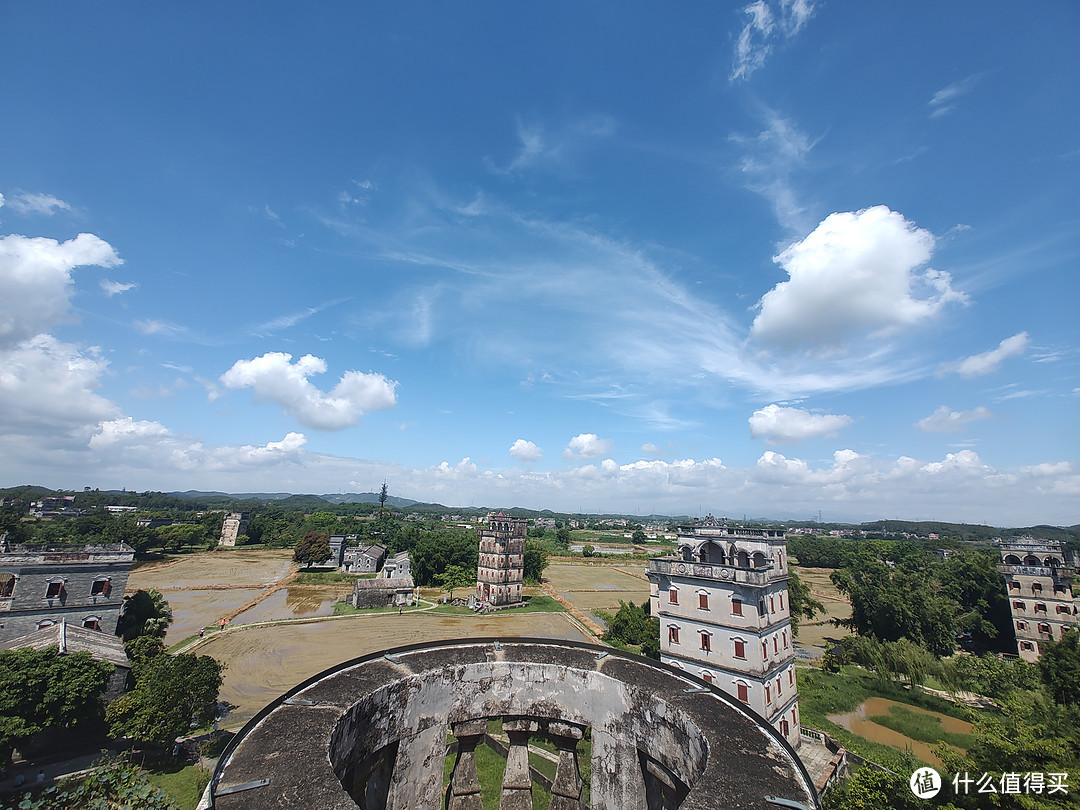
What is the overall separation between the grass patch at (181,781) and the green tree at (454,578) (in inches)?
1860

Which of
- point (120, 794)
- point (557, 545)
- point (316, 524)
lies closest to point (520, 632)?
point (120, 794)

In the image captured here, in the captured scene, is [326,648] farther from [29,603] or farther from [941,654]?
[941,654]

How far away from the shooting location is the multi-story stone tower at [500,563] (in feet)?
189

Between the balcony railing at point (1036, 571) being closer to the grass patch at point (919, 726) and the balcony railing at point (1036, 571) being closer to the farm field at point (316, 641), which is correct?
the grass patch at point (919, 726)

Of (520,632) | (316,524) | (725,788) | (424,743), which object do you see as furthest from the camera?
(316,524)

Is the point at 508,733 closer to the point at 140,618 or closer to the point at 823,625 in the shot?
the point at 140,618

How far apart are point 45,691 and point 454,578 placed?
51.3 metres

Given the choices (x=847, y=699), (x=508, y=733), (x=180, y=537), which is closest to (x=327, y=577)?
(x=180, y=537)

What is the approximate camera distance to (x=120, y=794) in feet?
27.7

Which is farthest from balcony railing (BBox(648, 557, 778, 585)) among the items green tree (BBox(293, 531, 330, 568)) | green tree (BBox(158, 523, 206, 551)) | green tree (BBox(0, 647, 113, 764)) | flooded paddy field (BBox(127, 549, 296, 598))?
green tree (BBox(158, 523, 206, 551))

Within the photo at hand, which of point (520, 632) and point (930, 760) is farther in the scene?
point (520, 632)

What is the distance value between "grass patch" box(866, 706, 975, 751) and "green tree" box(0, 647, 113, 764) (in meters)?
43.5

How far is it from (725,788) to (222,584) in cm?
7987

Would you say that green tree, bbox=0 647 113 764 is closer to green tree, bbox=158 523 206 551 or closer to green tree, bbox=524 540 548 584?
green tree, bbox=524 540 548 584
